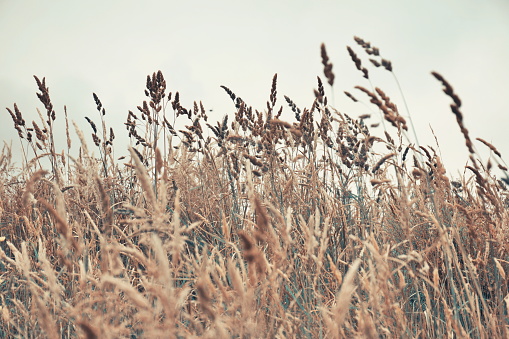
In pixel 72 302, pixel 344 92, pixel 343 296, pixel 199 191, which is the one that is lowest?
pixel 72 302

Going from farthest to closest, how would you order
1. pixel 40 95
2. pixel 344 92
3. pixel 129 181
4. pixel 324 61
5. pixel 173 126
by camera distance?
pixel 129 181 → pixel 173 126 → pixel 40 95 → pixel 344 92 → pixel 324 61

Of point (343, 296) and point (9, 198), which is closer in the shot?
point (343, 296)

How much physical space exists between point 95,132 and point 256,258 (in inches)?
108

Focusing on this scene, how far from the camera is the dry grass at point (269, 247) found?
0.94 meters

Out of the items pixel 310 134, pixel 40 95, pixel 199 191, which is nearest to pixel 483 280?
pixel 310 134

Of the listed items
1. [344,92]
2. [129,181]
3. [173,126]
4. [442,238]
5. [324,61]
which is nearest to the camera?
[442,238]

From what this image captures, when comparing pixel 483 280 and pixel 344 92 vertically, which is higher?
pixel 344 92

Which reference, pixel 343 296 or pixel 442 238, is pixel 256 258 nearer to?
pixel 343 296

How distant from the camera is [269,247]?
199 centimetres

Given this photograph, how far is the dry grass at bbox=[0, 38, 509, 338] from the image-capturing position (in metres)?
0.94

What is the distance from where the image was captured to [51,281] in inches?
35.8

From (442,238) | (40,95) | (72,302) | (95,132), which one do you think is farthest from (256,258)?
(95,132)

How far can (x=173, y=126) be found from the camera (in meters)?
2.90

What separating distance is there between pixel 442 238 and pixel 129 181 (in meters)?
2.75
